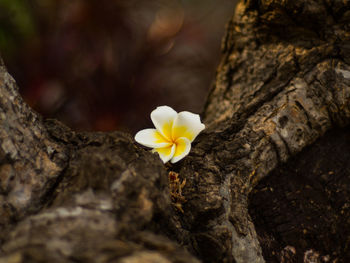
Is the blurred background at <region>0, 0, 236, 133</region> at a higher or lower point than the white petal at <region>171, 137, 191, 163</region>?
higher

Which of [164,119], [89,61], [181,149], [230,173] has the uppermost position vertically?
[89,61]

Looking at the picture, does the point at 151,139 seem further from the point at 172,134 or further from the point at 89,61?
the point at 89,61

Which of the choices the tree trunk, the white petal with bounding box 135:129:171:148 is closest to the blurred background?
the tree trunk

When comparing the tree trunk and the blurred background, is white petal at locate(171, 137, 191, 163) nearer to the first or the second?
the tree trunk

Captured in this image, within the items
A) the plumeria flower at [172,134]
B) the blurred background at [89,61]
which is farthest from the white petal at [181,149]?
the blurred background at [89,61]

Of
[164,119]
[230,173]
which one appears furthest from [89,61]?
[230,173]

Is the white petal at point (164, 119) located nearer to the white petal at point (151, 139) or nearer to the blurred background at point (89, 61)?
the white petal at point (151, 139)
